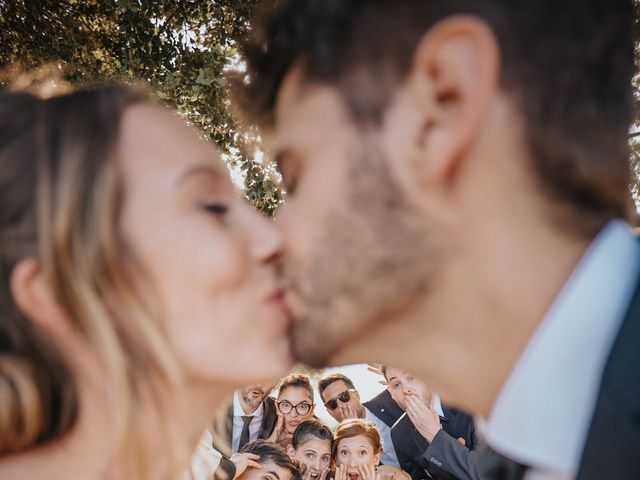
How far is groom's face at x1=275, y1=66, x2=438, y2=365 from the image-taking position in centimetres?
177

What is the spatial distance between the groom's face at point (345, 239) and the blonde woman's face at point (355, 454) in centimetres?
440

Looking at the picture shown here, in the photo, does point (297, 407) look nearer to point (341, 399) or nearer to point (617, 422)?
point (341, 399)

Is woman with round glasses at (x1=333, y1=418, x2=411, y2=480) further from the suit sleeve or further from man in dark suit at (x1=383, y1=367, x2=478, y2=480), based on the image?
the suit sleeve

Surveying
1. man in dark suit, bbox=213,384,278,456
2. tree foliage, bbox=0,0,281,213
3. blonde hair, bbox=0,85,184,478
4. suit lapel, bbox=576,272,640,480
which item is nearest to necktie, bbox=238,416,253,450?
man in dark suit, bbox=213,384,278,456

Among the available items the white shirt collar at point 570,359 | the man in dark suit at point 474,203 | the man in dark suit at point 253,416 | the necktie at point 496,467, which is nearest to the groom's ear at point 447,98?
the man in dark suit at point 474,203

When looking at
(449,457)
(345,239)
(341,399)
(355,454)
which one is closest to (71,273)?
(345,239)

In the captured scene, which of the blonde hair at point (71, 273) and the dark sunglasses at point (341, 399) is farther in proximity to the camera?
the dark sunglasses at point (341, 399)

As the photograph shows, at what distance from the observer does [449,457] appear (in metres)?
5.52

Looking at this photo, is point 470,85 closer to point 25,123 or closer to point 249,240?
point 249,240

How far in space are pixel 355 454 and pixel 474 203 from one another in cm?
470

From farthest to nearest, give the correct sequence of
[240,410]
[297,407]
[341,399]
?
1. [341,399]
2. [240,410]
3. [297,407]

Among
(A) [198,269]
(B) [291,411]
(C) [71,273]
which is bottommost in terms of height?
(B) [291,411]

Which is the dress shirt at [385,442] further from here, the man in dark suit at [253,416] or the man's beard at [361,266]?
the man's beard at [361,266]

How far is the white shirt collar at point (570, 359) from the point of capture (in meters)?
1.52
